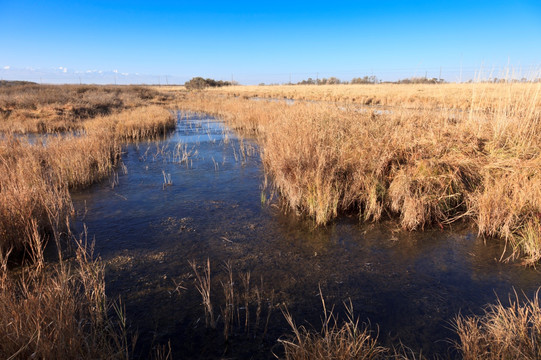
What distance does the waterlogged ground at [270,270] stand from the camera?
299 cm

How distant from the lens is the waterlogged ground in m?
2.99

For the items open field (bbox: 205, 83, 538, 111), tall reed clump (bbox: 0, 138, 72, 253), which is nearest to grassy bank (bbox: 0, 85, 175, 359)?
tall reed clump (bbox: 0, 138, 72, 253)

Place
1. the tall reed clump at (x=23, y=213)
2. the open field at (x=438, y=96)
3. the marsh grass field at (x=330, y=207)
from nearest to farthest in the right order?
the marsh grass field at (x=330, y=207)
the tall reed clump at (x=23, y=213)
the open field at (x=438, y=96)

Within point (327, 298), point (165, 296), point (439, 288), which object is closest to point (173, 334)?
point (165, 296)

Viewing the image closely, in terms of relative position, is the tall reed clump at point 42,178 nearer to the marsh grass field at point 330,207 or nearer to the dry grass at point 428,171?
the marsh grass field at point 330,207

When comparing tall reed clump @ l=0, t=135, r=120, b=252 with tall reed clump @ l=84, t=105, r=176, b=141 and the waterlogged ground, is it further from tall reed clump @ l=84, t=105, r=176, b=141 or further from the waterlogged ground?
tall reed clump @ l=84, t=105, r=176, b=141

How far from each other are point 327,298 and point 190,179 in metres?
5.48

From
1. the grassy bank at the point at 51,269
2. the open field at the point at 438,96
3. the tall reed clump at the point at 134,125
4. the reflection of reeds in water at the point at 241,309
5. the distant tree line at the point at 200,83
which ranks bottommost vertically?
the reflection of reeds in water at the point at 241,309

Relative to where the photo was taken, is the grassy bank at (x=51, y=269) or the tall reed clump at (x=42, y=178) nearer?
the grassy bank at (x=51, y=269)

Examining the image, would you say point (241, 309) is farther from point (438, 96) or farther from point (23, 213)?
point (438, 96)

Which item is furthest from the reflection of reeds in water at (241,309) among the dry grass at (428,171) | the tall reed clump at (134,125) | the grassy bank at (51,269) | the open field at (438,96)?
the tall reed clump at (134,125)

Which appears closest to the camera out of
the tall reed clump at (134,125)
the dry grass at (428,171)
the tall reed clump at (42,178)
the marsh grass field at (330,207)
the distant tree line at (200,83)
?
the marsh grass field at (330,207)

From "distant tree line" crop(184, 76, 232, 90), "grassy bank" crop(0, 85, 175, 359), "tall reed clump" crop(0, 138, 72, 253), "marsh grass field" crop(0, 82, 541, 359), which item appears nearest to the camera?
"grassy bank" crop(0, 85, 175, 359)

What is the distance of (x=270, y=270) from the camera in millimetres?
3986
